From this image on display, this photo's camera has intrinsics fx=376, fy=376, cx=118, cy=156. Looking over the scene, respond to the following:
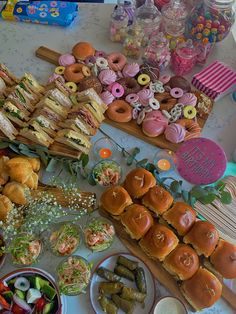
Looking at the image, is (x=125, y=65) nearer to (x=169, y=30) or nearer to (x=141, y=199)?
(x=169, y=30)

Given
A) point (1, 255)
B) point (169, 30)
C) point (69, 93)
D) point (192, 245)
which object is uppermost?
point (169, 30)

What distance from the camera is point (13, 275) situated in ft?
3.41

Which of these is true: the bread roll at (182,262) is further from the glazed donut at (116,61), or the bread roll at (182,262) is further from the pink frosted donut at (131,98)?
the glazed donut at (116,61)

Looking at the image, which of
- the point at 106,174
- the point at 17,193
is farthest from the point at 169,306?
the point at 17,193

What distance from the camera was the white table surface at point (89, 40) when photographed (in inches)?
56.6

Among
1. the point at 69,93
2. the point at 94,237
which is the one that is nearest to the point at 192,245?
the point at 94,237

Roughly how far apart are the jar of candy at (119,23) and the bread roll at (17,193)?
2.87 ft

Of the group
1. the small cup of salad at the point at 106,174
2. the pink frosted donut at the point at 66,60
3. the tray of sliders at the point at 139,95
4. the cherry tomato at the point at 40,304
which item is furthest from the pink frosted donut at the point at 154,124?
the cherry tomato at the point at 40,304

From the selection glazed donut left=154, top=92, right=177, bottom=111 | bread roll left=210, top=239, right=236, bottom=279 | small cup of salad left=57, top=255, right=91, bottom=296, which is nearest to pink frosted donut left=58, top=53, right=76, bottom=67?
glazed donut left=154, top=92, right=177, bottom=111

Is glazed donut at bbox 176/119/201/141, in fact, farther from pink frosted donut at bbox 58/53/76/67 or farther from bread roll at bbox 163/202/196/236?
pink frosted donut at bbox 58/53/76/67

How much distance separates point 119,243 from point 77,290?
212 mm

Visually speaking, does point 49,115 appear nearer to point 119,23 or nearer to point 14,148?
point 14,148

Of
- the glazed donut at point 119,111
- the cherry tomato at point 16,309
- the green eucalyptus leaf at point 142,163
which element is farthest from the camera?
the glazed donut at point 119,111

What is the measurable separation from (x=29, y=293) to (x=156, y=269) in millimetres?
372
